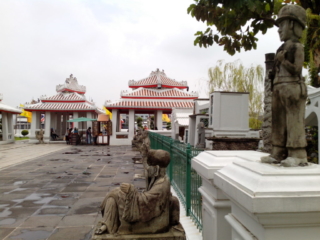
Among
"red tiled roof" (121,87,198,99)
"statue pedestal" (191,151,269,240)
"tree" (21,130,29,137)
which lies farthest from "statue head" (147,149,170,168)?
"tree" (21,130,29,137)

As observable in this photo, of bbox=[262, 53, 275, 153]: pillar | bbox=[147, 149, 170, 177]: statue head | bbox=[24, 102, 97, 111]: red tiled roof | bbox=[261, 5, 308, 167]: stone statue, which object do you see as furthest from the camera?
bbox=[24, 102, 97, 111]: red tiled roof

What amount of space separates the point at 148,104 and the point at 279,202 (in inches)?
859

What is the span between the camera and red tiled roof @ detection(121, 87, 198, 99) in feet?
78.0

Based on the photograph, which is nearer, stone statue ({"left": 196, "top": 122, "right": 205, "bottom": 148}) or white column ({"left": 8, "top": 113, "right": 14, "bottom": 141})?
stone statue ({"left": 196, "top": 122, "right": 205, "bottom": 148})

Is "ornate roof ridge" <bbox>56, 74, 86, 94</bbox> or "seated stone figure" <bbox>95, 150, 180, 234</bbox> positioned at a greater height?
"ornate roof ridge" <bbox>56, 74, 86, 94</bbox>

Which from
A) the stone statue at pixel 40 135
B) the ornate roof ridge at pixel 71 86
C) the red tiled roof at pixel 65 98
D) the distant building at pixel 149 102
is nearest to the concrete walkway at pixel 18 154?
the stone statue at pixel 40 135

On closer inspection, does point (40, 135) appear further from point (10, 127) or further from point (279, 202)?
point (279, 202)

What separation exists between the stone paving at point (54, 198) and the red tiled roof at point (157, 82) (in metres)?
16.1

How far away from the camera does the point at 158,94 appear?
24.5m

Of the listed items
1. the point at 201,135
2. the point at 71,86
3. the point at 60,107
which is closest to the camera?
the point at 201,135

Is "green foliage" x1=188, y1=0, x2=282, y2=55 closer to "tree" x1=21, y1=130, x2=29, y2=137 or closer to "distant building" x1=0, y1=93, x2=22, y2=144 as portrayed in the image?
"distant building" x1=0, y1=93, x2=22, y2=144

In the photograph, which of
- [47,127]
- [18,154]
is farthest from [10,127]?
[18,154]

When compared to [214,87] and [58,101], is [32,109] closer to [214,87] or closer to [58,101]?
[58,101]

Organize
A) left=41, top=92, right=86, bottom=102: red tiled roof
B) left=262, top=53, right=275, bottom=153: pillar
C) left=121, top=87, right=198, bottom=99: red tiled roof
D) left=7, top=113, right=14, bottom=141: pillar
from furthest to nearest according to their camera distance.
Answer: left=7, top=113, right=14, bottom=141: pillar < left=41, top=92, right=86, bottom=102: red tiled roof < left=121, top=87, right=198, bottom=99: red tiled roof < left=262, top=53, right=275, bottom=153: pillar
